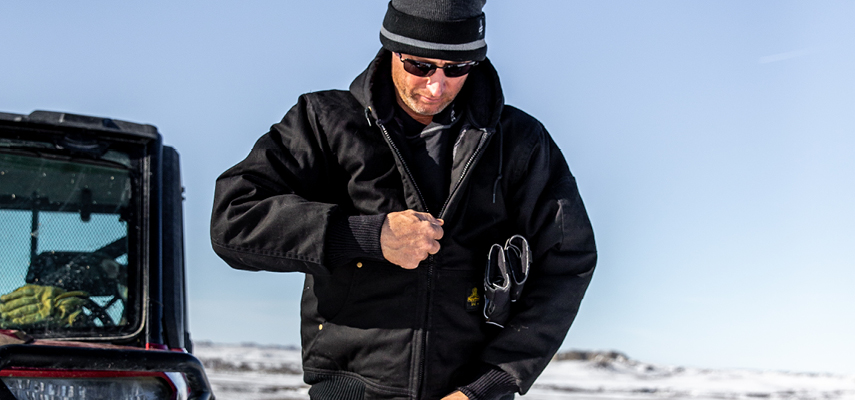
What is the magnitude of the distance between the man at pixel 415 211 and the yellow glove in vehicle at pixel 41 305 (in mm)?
1154

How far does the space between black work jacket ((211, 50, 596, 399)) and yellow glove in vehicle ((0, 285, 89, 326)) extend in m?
1.15

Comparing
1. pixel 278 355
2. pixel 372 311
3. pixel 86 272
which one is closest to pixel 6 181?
pixel 86 272

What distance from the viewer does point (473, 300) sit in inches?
92.4

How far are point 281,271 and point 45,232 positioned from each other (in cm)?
140

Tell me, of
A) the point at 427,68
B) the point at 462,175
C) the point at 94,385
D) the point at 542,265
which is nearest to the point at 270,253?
the point at 462,175

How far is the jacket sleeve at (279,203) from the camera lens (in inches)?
84.7

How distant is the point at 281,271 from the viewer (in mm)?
2225

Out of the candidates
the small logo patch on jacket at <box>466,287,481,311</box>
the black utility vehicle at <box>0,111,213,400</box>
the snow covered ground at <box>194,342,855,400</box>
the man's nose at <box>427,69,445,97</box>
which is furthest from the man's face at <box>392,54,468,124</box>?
the snow covered ground at <box>194,342,855,400</box>

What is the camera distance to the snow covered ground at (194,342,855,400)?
10656 mm

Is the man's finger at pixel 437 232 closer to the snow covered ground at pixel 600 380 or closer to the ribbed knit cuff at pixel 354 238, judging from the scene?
the ribbed knit cuff at pixel 354 238

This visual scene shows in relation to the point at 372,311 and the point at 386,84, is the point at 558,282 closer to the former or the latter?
the point at 372,311

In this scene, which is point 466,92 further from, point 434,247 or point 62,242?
Answer: point 62,242

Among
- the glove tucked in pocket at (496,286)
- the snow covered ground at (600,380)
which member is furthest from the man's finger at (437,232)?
the snow covered ground at (600,380)

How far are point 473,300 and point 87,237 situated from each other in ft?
5.49
